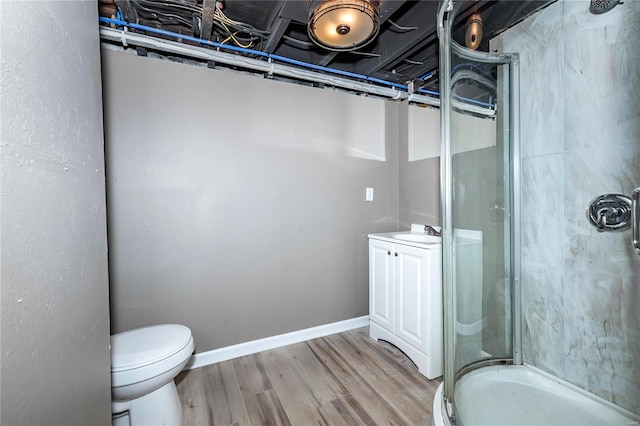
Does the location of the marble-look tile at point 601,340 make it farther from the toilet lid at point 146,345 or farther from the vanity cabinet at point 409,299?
the toilet lid at point 146,345

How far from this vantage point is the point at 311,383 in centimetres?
172

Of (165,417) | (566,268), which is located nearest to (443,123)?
(566,268)

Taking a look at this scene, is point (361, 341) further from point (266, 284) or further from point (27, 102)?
point (27, 102)

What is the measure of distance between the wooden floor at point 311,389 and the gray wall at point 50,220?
2.66 feet

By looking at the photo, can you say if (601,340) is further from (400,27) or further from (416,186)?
(400,27)

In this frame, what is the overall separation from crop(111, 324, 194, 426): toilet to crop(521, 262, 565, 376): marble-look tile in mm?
1833

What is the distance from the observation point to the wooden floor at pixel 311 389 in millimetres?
1465

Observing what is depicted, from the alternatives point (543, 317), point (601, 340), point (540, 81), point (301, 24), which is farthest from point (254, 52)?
point (601, 340)

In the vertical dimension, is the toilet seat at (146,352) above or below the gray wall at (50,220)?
below

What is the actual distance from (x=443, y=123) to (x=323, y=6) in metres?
0.82

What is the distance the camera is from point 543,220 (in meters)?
1.46

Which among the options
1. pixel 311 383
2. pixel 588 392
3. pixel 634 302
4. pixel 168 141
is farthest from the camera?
pixel 168 141

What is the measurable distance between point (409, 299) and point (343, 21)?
1672mm

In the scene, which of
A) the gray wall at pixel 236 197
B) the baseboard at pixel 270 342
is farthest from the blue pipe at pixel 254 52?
the baseboard at pixel 270 342
